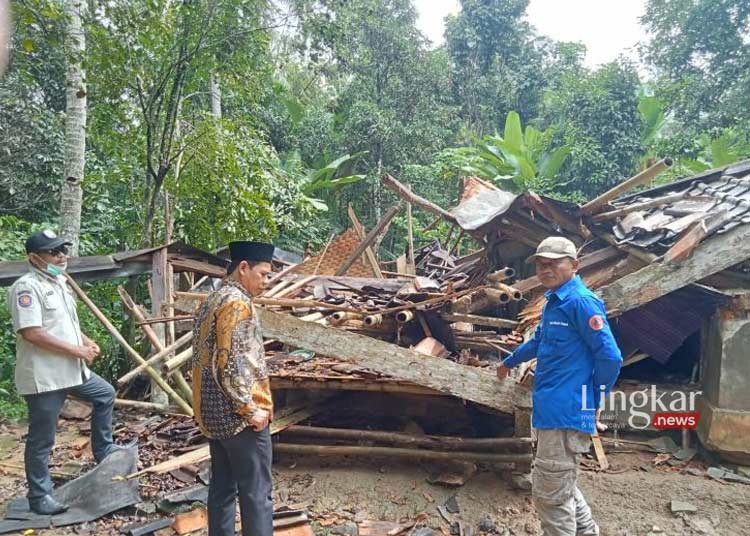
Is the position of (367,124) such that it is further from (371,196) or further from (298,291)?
(298,291)

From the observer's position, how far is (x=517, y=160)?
12047 mm

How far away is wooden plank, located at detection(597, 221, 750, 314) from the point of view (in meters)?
4.08

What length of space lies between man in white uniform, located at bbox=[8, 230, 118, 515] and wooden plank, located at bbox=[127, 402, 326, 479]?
2.04ft

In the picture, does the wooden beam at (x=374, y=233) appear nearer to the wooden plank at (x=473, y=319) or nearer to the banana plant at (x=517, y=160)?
the wooden plank at (x=473, y=319)

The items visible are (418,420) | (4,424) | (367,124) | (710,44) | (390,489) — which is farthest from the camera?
(367,124)

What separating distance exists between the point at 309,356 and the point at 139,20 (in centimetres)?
441

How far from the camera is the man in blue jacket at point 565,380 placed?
2.64m

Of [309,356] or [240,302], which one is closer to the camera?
[240,302]

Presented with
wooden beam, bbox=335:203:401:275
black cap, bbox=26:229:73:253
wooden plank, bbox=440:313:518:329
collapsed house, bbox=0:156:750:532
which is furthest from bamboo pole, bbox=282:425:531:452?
wooden beam, bbox=335:203:401:275

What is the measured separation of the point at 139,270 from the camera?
5.89 meters

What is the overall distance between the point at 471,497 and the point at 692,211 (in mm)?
3881

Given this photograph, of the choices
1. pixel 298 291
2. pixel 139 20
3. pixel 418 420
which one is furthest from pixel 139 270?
pixel 418 420

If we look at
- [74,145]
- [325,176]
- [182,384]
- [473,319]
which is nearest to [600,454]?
[473,319]

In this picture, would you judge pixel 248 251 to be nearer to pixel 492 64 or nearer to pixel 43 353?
pixel 43 353
